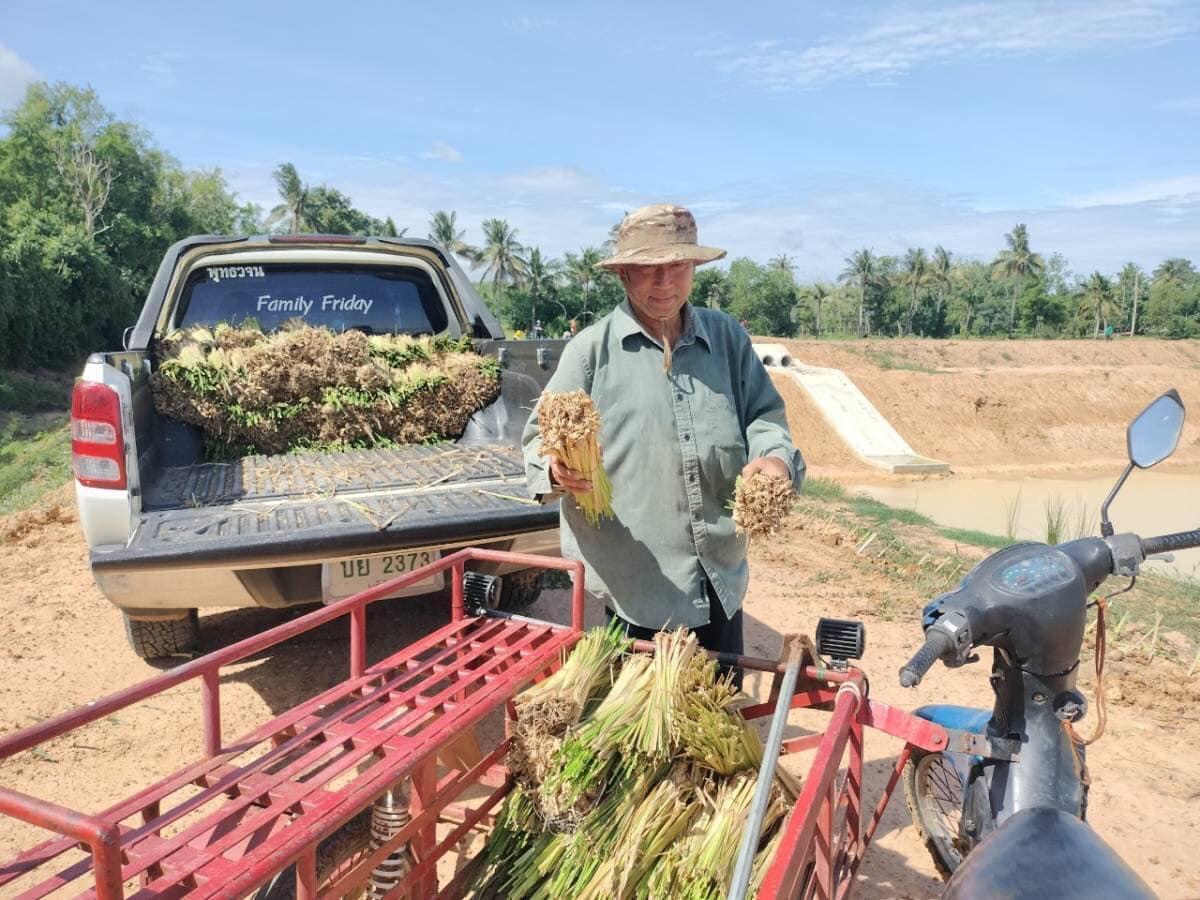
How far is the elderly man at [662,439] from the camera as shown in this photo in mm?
2586

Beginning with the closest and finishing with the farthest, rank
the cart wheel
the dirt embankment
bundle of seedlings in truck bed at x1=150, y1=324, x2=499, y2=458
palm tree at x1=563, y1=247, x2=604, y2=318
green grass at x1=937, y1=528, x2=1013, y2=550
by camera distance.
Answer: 1. the cart wheel
2. bundle of seedlings in truck bed at x1=150, y1=324, x2=499, y2=458
3. green grass at x1=937, y1=528, x2=1013, y2=550
4. the dirt embankment
5. palm tree at x1=563, y1=247, x2=604, y2=318

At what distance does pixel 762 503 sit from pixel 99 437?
2770mm

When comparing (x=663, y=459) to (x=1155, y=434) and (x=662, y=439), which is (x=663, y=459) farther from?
(x=1155, y=434)

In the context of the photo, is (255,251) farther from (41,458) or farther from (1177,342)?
(1177,342)

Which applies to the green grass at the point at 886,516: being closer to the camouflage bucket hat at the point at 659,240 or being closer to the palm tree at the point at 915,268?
the camouflage bucket hat at the point at 659,240

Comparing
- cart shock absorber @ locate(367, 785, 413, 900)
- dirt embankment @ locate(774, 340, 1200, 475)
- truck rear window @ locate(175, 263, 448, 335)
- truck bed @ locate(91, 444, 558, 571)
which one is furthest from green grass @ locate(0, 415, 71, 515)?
dirt embankment @ locate(774, 340, 1200, 475)

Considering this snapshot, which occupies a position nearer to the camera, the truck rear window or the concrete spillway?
the truck rear window

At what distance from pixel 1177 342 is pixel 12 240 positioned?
56.4 m

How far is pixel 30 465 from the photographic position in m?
11.7

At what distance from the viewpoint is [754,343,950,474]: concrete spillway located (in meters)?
23.3

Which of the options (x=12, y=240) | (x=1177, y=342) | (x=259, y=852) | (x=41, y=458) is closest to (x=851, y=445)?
(x=41, y=458)

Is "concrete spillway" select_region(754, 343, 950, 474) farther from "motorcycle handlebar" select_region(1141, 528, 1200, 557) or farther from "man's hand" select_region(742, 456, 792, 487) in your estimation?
"man's hand" select_region(742, 456, 792, 487)

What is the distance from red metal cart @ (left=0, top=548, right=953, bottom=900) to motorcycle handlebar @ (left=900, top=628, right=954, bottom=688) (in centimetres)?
19

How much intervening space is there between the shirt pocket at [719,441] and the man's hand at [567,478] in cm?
44
